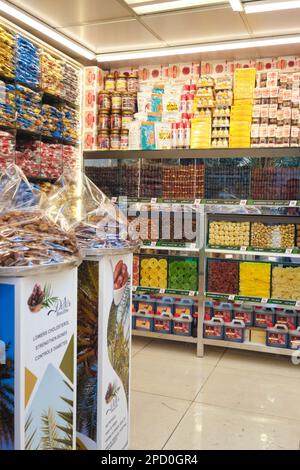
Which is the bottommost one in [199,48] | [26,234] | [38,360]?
[38,360]

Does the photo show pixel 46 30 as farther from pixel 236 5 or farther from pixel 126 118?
pixel 236 5

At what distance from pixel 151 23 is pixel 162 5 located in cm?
38

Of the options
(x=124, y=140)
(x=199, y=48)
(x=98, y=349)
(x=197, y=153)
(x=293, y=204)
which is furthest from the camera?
(x=124, y=140)

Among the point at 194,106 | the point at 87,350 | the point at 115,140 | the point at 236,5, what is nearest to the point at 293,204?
the point at 194,106

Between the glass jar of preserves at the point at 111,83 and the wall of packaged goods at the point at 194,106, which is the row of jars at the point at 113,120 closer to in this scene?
the wall of packaged goods at the point at 194,106

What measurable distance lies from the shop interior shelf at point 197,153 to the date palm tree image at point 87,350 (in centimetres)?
257

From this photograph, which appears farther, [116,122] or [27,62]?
[116,122]

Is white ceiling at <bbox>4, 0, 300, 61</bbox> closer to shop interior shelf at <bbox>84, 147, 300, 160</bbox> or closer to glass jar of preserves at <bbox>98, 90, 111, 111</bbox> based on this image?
glass jar of preserves at <bbox>98, 90, 111, 111</bbox>

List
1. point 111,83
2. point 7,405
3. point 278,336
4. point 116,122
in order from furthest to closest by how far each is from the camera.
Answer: point 111,83 → point 116,122 → point 278,336 → point 7,405

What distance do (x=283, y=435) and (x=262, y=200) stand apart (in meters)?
2.13

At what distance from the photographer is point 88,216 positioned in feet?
8.17

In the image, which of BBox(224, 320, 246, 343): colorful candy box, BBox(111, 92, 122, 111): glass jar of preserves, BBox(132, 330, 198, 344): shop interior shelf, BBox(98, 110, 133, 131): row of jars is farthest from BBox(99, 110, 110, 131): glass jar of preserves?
BBox(224, 320, 246, 343): colorful candy box

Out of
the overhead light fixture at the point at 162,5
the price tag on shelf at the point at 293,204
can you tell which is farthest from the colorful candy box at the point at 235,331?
the overhead light fixture at the point at 162,5
